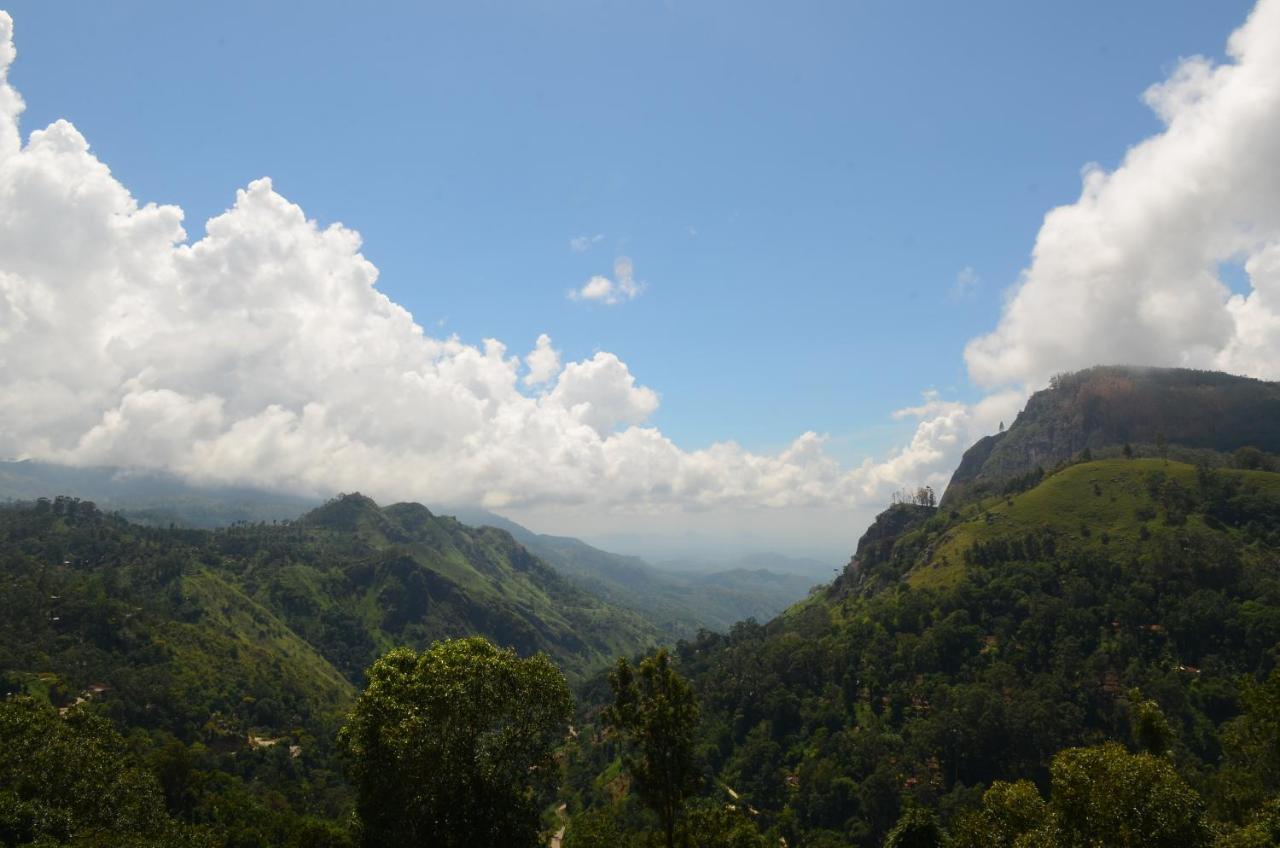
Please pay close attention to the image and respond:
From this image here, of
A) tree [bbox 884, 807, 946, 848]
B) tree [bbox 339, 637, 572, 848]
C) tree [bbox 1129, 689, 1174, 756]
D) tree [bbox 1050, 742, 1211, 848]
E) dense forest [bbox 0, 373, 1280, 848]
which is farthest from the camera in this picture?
tree [bbox 1129, 689, 1174, 756]

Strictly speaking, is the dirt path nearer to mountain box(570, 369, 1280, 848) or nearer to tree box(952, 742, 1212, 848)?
mountain box(570, 369, 1280, 848)

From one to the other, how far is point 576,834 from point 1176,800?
4441 centimetres

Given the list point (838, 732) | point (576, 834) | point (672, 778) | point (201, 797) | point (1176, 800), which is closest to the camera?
point (672, 778)

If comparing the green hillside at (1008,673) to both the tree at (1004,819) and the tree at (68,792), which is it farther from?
the tree at (68,792)

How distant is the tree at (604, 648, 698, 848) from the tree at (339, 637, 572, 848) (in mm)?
4101

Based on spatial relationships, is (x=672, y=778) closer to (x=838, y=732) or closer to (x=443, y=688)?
(x=443, y=688)

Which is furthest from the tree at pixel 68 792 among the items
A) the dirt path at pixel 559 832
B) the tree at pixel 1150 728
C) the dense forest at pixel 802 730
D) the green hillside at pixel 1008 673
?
the dirt path at pixel 559 832

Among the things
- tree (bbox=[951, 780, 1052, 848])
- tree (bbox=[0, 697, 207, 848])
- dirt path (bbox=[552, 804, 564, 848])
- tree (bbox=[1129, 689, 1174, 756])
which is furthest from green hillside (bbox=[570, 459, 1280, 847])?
tree (bbox=[0, 697, 207, 848])

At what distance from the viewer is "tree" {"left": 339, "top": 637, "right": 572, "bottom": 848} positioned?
30016 millimetres

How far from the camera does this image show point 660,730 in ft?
103

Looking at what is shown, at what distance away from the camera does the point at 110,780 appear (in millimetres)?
61438

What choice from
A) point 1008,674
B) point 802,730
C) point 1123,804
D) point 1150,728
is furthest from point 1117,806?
point 802,730

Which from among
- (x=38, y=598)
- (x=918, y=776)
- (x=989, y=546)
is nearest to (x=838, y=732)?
(x=918, y=776)

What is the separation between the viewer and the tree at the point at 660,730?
104 ft
